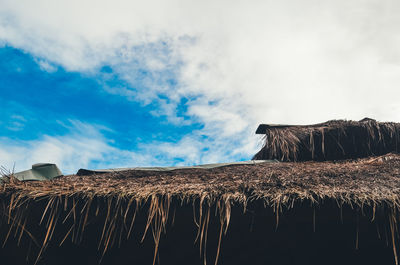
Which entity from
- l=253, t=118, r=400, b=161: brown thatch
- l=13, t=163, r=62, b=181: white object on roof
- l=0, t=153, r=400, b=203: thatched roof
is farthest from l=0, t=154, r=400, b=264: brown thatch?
l=253, t=118, r=400, b=161: brown thatch

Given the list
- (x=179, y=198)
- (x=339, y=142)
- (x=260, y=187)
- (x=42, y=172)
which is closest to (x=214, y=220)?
(x=179, y=198)

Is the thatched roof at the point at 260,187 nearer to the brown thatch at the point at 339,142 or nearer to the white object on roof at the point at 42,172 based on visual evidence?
the white object on roof at the point at 42,172

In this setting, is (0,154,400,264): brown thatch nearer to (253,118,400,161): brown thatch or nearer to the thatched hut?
the thatched hut

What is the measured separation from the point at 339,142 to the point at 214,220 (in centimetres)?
365

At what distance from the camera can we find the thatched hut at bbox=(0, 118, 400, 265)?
2.59 meters

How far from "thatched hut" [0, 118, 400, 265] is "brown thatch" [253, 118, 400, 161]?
2184 millimetres

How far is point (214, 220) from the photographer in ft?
9.07

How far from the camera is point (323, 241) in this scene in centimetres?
277

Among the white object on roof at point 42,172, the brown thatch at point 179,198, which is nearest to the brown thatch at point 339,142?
the brown thatch at point 179,198

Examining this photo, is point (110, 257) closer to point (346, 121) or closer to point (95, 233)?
point (95, 233)

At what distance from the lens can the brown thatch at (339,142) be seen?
200 inches

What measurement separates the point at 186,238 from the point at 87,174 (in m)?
2.08

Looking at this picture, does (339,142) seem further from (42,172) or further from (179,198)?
(42,172)

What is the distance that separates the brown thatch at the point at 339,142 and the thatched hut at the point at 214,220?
2.18 meters
